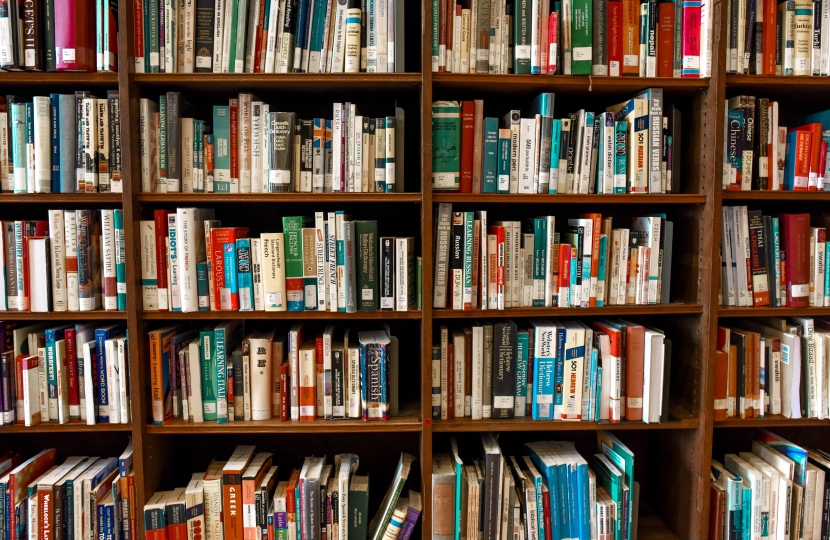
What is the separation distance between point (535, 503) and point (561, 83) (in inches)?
52.3

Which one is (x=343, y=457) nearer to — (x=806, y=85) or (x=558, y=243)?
(x=558, y=243)

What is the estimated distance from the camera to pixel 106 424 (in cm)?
177

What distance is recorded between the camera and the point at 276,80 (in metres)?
1.70

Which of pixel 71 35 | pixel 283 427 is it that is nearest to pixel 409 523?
pixel 283 427

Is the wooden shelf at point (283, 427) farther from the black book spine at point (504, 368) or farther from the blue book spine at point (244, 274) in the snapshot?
the blue book spine at point (244, 274)

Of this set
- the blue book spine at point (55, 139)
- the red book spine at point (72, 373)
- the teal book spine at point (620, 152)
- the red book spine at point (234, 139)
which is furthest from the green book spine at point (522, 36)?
the red book spine at point (72, 373)

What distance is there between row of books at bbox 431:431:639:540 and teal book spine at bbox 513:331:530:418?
151 mm

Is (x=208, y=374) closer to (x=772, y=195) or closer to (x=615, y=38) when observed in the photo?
(x=615, y=38)

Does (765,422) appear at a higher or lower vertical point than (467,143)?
lower

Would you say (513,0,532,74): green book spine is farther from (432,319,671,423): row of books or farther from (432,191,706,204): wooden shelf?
(432,319,671,423): row of books

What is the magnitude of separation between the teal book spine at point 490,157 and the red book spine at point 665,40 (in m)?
0.55

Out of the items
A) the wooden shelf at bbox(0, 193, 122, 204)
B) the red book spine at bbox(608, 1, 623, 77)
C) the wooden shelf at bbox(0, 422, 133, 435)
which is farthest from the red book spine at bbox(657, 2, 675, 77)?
the wooden shelf at bbox(0, 422, 133, 435)

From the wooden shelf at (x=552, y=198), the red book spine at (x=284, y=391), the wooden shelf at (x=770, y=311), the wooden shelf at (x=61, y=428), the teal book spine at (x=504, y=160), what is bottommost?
the wooden shelf at (x=61, y=428)

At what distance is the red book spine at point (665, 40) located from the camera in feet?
5.77
